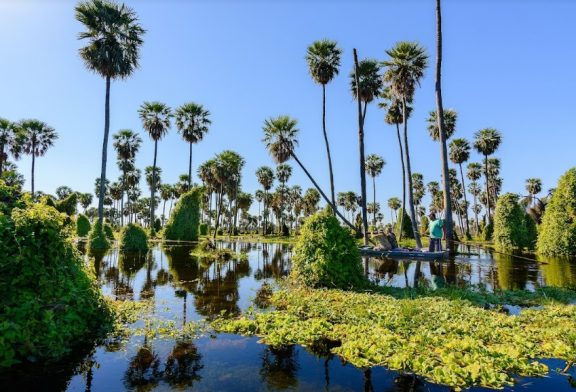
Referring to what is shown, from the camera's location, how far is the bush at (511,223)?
28672mm

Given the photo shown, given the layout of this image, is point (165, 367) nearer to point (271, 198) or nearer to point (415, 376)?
point (415, 376)

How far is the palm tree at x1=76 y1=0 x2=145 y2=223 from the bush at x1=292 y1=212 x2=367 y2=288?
22.8 m

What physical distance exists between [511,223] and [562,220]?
21.8ft

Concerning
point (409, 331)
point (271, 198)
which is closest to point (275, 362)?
point (409, 331)

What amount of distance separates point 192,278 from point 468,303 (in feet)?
32.3

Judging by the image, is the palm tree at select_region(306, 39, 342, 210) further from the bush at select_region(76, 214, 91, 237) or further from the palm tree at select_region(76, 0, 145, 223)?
the bush at select_region(76, 214, 91, 237)

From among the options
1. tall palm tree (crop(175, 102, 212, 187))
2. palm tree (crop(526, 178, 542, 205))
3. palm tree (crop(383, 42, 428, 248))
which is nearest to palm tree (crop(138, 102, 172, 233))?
tall palm tree (crop(175, 102, 212, 187))

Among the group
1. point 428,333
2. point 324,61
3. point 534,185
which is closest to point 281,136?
point 324,61

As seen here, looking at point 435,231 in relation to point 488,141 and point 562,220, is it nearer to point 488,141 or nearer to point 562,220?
point 562,220

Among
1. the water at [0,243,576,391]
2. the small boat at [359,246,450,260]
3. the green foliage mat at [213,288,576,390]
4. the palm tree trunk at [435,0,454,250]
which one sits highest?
the palm tree trunk at [435,0,454,250]

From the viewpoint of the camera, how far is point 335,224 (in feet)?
37.8

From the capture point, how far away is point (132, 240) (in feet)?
85.5

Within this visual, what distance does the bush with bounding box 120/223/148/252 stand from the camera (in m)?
25.9

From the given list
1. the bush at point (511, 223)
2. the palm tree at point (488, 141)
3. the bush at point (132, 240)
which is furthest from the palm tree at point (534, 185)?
the bush at point (132, 240)
